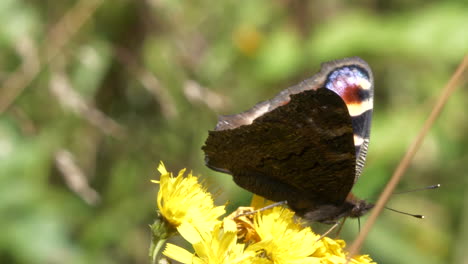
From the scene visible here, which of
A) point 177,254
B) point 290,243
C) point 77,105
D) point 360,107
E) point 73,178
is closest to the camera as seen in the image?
point 177,254

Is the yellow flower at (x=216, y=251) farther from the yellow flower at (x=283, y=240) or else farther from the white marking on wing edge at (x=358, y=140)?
the white marking on wing edge at (x=358, y=140)

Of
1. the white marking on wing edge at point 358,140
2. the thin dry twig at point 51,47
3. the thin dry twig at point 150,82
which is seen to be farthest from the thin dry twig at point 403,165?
the thin dry twig at point 51,47

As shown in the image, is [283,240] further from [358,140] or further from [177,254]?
A: [358,140]

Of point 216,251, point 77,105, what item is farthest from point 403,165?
point 77,105

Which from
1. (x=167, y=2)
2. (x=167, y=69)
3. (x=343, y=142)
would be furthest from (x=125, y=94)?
(x=343, y=142)

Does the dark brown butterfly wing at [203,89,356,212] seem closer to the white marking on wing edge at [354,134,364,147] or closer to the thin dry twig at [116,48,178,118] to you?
the white marking on wing edge at [354,134,364,147]

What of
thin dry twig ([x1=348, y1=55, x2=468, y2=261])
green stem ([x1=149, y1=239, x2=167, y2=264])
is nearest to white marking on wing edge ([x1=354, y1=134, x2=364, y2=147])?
thin dry twig ([x1=348, y1=55, x2=468, y2=261])
